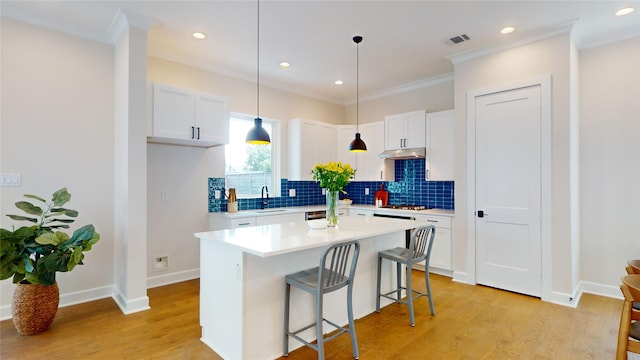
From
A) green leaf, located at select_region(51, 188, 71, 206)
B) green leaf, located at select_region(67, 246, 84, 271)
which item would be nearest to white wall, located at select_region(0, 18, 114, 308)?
green leaf, located at select_region(51, 188, 71, 206)

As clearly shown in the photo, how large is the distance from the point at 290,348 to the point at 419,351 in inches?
39.1

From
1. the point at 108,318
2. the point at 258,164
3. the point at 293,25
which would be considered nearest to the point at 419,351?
the point at 108,318

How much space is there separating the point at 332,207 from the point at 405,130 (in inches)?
105

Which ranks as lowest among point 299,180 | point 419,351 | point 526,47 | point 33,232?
point 419,351

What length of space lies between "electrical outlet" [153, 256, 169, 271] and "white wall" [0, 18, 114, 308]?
50cm

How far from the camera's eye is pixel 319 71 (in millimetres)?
4734

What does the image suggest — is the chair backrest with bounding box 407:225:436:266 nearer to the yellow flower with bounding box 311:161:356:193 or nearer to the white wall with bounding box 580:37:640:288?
the yellow flower with bounding box 311:161:356:193

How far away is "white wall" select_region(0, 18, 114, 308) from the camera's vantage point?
3.07 metres

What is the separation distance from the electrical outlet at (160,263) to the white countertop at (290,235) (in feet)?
6.01

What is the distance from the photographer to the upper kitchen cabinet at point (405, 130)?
4.91 m

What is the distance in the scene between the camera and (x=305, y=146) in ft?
17.6

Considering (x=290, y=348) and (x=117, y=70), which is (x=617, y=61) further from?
(x=117, y=70)

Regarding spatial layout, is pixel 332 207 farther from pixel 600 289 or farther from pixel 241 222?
pixel 600 289

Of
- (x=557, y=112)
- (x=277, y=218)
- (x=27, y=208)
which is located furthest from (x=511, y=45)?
(x=27, y=208)
